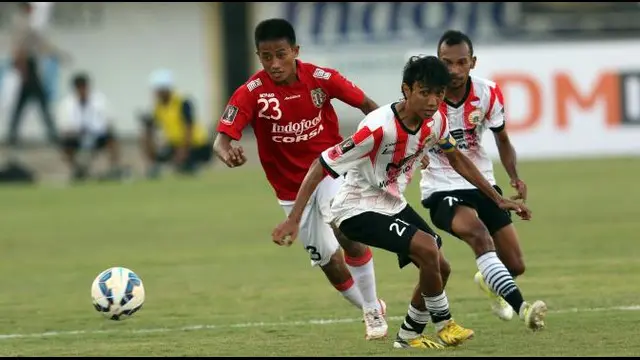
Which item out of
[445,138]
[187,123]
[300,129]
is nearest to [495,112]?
[445,138]

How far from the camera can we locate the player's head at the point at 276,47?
9.41 metres

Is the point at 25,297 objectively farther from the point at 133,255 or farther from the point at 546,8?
the point at 546,8

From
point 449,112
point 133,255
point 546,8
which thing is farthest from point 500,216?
point 546,8

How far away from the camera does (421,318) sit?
8922 mm

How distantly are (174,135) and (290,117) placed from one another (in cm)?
1683

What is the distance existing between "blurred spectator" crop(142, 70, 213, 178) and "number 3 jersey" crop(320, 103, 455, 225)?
1714 cm

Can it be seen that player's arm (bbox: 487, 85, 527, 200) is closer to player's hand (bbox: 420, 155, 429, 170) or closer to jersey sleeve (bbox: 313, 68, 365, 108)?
player's hand (bbox: 420, 155, 429, 170)

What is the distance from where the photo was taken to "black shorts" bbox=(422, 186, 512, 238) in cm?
973

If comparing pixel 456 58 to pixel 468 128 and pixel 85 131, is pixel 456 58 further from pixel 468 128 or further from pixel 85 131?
pixel 85 131

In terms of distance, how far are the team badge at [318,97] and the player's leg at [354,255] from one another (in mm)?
517

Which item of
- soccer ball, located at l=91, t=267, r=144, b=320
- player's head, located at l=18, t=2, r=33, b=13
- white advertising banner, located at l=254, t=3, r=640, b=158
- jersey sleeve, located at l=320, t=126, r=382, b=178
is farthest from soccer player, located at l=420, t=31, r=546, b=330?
player's head, located at l=18, t=2, r=33, b=13

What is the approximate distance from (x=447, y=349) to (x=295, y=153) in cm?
193

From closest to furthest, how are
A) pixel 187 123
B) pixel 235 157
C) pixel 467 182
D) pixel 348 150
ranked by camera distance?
pixel 348 150 → pixel 235 157 → pixel 467 182 → pixel 187 123

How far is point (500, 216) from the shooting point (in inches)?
398
